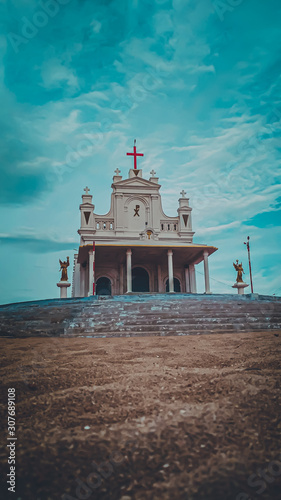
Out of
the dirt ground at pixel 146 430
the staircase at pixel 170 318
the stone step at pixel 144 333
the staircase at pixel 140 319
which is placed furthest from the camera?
the staircase at pixel 170 318

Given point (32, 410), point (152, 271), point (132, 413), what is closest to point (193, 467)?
point (132, 413)

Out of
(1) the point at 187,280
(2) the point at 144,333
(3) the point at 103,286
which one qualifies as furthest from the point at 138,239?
(2) the point at 144,333

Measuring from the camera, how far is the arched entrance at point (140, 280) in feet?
66.1

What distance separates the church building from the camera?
18906mm

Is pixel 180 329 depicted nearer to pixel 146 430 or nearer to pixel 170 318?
pixel 170 318

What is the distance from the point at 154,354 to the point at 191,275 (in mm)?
17015

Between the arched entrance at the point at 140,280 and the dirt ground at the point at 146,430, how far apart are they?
16.7 m

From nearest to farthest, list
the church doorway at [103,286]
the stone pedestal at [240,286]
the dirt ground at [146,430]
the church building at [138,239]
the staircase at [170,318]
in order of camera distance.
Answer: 1. the dirt ground at [146,430]
2. the staircase at [170,318]
3. the stone pedestal at [240,286]
4. the church building at [138,239]
5. the church doorway at [103,286]

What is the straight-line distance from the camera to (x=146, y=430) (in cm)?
191

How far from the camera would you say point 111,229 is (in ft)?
66.6

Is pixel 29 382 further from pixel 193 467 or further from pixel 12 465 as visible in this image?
pixel 193 467

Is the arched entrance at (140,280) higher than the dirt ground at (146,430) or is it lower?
higher

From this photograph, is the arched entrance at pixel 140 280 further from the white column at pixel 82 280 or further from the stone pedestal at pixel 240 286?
the stone pedestal at pixel 240 286

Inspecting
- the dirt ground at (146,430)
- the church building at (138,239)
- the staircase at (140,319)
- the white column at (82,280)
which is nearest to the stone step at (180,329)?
the staircase at (140,319)
